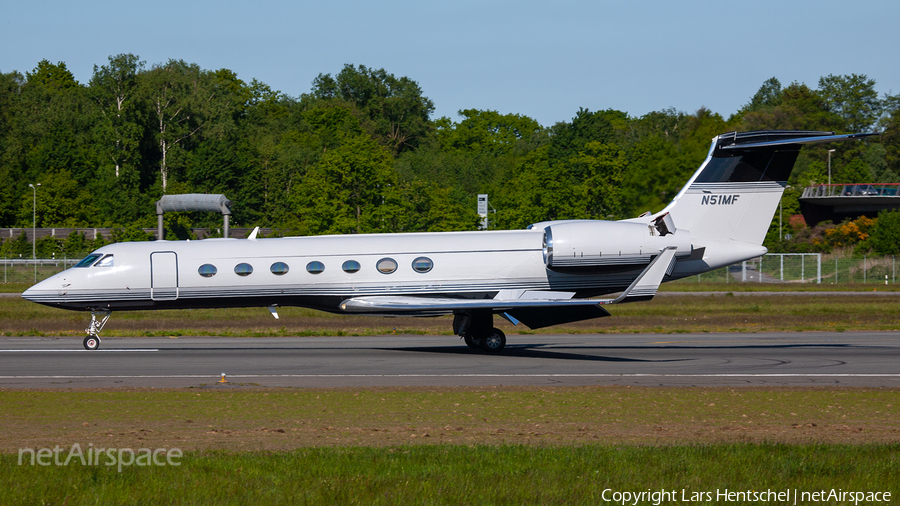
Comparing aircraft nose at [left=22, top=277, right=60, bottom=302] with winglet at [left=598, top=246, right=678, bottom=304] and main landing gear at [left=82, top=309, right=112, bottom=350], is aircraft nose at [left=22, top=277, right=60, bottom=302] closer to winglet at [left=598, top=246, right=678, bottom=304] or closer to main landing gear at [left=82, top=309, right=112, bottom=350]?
main landing gear at [left=82, top=309, right=112, bottom=350]

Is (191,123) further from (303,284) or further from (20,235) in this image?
(303,284)

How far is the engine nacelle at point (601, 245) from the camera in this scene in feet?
68.1

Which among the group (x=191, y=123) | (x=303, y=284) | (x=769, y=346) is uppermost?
(x=191, y=123)

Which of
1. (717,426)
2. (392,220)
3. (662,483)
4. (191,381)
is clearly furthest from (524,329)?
(392,220)

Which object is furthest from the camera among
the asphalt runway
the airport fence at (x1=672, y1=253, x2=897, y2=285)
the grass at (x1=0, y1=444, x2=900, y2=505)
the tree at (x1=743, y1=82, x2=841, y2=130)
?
the tree at (x1=743, y1=82, x2=841, y2=130)

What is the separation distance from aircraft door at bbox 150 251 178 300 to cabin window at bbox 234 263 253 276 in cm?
157

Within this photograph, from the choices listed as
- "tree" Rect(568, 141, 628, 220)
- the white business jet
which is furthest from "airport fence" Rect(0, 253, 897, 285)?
the white business jet

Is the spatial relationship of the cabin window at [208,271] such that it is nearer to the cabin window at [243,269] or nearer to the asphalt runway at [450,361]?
the cabin window at [243,269]

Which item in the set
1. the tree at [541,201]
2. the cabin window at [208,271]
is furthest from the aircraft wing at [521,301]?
the tree at [541,201]

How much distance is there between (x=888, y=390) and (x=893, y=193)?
71496 mm

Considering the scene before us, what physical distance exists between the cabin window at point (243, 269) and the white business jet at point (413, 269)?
24 mm

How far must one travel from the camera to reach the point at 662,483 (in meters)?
8.18

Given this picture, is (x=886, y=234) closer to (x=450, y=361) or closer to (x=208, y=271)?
(x=450, y=361)

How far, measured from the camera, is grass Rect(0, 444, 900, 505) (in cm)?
777
